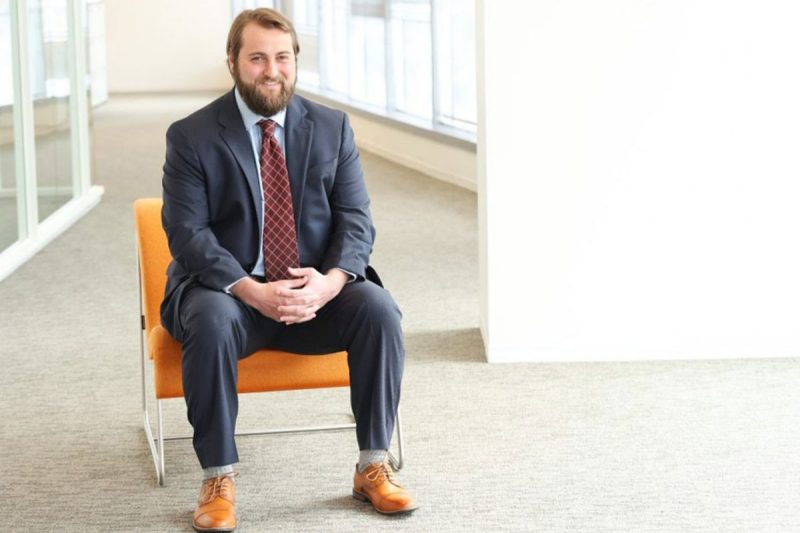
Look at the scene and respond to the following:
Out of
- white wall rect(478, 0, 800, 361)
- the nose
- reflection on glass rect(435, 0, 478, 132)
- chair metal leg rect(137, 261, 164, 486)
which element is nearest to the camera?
the nose

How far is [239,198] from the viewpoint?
3545mm

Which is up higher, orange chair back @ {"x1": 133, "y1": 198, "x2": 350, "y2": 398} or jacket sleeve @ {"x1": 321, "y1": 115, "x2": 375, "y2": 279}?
jacket sleeve @ {"x1": 321, "y1": 115, "x2": 375, "y2": 279}

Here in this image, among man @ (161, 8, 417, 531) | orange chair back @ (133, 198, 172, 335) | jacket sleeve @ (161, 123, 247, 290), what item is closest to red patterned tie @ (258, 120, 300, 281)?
man @ (161, 8, 417, 531)

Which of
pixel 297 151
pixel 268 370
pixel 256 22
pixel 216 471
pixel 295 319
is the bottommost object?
pixel 216 471

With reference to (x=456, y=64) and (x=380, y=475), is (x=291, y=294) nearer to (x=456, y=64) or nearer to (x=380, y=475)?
(x=380, y=475)

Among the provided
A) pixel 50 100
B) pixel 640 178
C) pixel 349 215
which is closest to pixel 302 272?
pixel 349 215

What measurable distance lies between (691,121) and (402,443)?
179 centimetres

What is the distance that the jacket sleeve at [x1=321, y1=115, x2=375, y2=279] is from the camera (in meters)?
3.57

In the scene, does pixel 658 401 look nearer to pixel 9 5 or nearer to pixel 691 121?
pixel 691 121

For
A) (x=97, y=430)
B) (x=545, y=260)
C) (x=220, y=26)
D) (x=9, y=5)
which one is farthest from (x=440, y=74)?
(x=220, y=26)

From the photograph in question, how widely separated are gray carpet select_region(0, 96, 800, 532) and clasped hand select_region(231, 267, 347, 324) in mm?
542

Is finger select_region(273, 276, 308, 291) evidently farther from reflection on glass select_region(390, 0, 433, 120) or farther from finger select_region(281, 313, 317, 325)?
reflection on glass select_region(390, 0, 433, 120)

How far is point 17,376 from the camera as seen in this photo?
4871mm

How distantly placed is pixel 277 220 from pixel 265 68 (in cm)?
42
